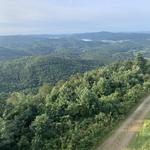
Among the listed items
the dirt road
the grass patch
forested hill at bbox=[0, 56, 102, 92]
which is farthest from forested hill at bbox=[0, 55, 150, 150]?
forested hill at bbox=[0, 56, 102, 92]

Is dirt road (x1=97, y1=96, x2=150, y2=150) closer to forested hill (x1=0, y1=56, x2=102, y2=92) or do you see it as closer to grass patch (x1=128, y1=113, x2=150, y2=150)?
grass patch (x1=128, y1=113, x2=150, y2=150)

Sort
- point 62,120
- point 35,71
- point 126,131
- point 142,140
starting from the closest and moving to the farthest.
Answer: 1. point 142,140
2. point 126,131
3. point 62,120
4. point 35,71

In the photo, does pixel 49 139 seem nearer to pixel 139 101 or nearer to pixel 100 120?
pixel 100 120

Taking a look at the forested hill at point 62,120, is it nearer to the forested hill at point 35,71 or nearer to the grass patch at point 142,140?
the grass patch at point 142,140

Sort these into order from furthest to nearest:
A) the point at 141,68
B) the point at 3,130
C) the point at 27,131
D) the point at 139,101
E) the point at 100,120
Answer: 1. the point at 141,68
2. the point at 139,101
3. the point at 100,120
4. the point at 27,131
5. the point at 3,130

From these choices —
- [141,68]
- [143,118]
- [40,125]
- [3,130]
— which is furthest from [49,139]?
[141,68]

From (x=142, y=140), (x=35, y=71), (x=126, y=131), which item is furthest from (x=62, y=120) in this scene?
(x=35, y=71)

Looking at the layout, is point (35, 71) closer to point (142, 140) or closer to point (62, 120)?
point (62, 120)
